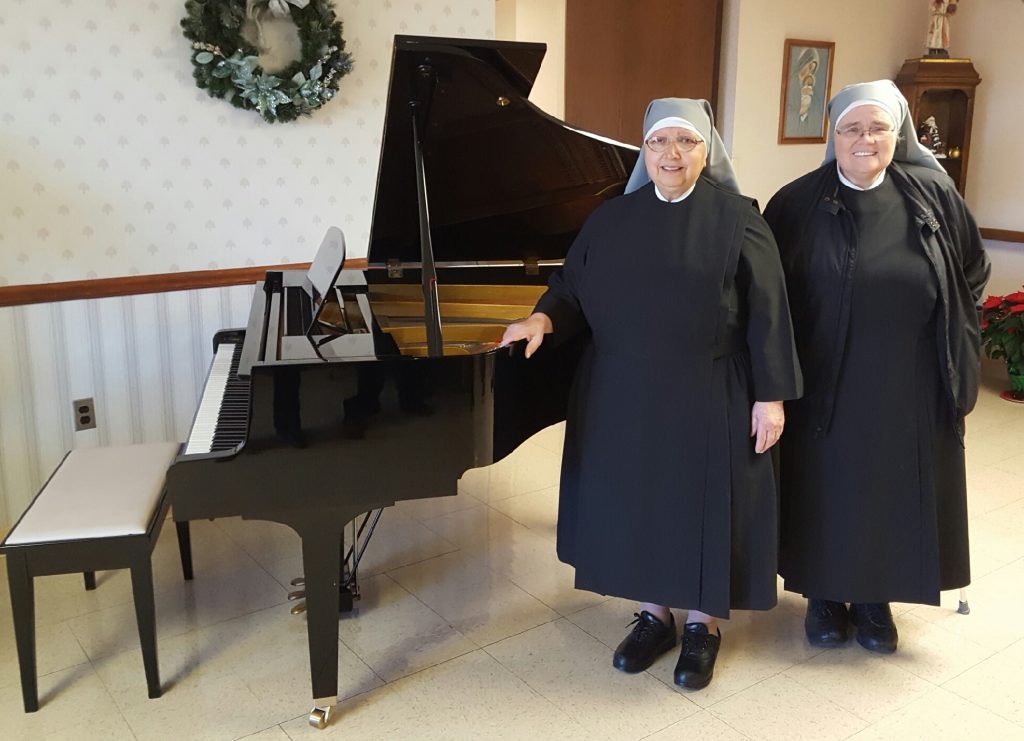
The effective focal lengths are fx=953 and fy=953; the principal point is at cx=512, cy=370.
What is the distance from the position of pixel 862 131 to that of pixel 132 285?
242cm

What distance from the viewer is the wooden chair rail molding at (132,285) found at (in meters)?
3.13

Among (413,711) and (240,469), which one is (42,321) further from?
(413,711)

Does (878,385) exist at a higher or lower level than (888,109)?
lower

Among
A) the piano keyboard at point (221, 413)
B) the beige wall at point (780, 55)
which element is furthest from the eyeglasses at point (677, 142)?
the beige wall at point (780, 55)

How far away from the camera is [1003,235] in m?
5.50

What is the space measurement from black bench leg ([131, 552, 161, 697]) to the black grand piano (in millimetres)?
338

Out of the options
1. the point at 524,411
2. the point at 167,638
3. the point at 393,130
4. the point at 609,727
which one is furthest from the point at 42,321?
the point at 609,727

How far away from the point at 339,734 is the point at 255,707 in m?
0.25

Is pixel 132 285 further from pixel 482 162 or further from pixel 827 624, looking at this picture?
pixel 827 624

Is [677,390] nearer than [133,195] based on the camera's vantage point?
Yes

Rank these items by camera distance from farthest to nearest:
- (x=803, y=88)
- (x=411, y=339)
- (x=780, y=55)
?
(x=803, y=88) < (x=780, y=55) < (x=411, y=339)

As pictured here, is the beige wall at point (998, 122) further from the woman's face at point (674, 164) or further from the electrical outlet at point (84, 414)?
the electrical outlet at point (84, 414)

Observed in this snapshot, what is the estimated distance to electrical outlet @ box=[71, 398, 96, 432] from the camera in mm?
3314

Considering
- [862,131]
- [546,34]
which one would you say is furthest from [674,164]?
[546,34]
